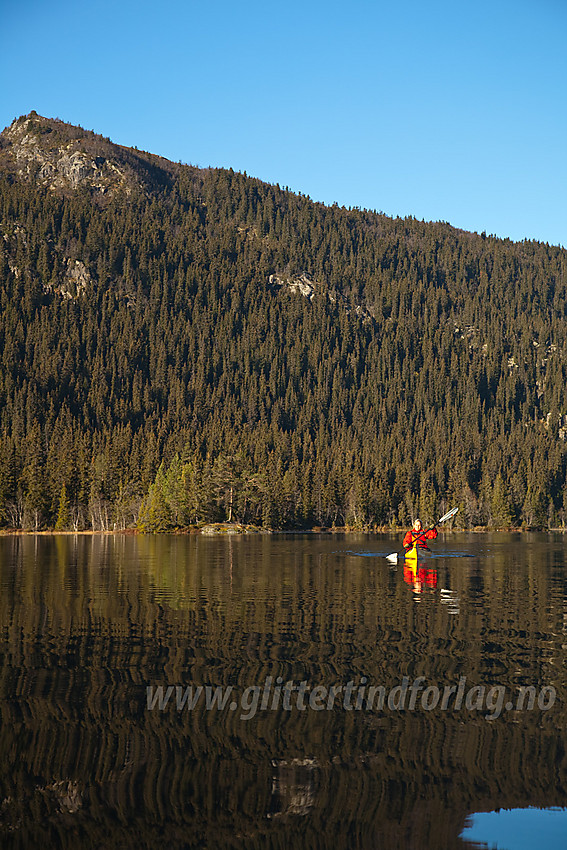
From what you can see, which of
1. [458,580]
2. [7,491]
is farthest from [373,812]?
[7,491]

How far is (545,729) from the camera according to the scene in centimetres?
2105

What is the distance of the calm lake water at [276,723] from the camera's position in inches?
639

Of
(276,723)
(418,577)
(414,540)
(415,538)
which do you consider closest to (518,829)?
(276,723)

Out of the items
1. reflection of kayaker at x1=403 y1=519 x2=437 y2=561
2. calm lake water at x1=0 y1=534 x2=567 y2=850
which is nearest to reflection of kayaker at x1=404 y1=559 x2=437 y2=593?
reflection of kayaker at x1=403 y1=519 x2=437 y2=561

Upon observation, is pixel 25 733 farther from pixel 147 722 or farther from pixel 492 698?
pixel 492 698

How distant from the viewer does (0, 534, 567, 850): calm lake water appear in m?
16.2

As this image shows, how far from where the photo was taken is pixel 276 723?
21.7 m

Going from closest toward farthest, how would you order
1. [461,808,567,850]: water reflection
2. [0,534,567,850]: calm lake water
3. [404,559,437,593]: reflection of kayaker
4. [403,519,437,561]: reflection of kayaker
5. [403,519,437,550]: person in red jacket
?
[461,808,567,850]: water reflection < [0,534,567,850]: calm lake water < [404,559,437,593]: reflection of kayaker < [403,519,437,561]: reflection of kayaker < [403,519,437,550]: person in red jacket

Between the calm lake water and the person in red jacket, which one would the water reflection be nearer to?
the calm lake water

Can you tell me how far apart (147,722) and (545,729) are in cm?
985

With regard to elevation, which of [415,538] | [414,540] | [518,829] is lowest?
[518,829]

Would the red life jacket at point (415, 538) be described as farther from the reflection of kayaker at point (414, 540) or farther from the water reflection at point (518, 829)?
the water reflection at point (518, 829)

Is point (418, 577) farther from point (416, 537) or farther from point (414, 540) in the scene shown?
point (416, 537)

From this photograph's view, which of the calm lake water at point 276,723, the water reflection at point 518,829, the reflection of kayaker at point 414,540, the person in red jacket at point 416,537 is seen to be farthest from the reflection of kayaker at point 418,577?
the water reflection at point 518,829
